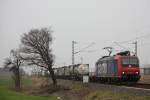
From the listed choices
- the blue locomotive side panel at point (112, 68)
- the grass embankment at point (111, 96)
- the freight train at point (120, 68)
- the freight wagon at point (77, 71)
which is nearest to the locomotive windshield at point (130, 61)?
the freight train at point (120, 68)

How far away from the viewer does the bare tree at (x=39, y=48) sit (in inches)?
2554

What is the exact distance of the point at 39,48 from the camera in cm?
6631

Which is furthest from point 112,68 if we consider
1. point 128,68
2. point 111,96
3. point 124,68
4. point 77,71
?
point 77,71

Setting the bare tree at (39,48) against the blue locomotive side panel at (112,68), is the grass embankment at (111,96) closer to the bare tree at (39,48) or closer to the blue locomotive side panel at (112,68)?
the blue locomotive side panel at (112,68)

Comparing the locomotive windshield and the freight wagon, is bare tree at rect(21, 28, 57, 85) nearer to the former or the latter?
the freight wagon

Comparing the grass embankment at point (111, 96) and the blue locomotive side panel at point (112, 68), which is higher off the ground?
the blue locomotive side panel at point (112, 68)

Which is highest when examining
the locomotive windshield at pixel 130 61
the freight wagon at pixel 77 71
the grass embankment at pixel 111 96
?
the locomotive windshield at pixel 130 61

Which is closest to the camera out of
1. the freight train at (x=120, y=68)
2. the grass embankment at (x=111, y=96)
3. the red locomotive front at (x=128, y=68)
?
the grass embankment at (x=111, y=96)

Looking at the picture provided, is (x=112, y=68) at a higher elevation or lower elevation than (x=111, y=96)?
higher

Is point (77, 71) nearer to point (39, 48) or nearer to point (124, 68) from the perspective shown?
point (39, 48)

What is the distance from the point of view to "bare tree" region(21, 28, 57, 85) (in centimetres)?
6488

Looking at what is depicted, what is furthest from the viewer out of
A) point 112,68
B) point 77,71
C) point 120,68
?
point 77,71

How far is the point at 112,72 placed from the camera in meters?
38.2

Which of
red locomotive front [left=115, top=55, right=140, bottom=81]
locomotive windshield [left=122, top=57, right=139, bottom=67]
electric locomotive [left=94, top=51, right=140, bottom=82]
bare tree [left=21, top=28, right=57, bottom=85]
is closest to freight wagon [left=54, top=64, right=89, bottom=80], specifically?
bare tree [left=21, top=28, right=57, bottom=85]
